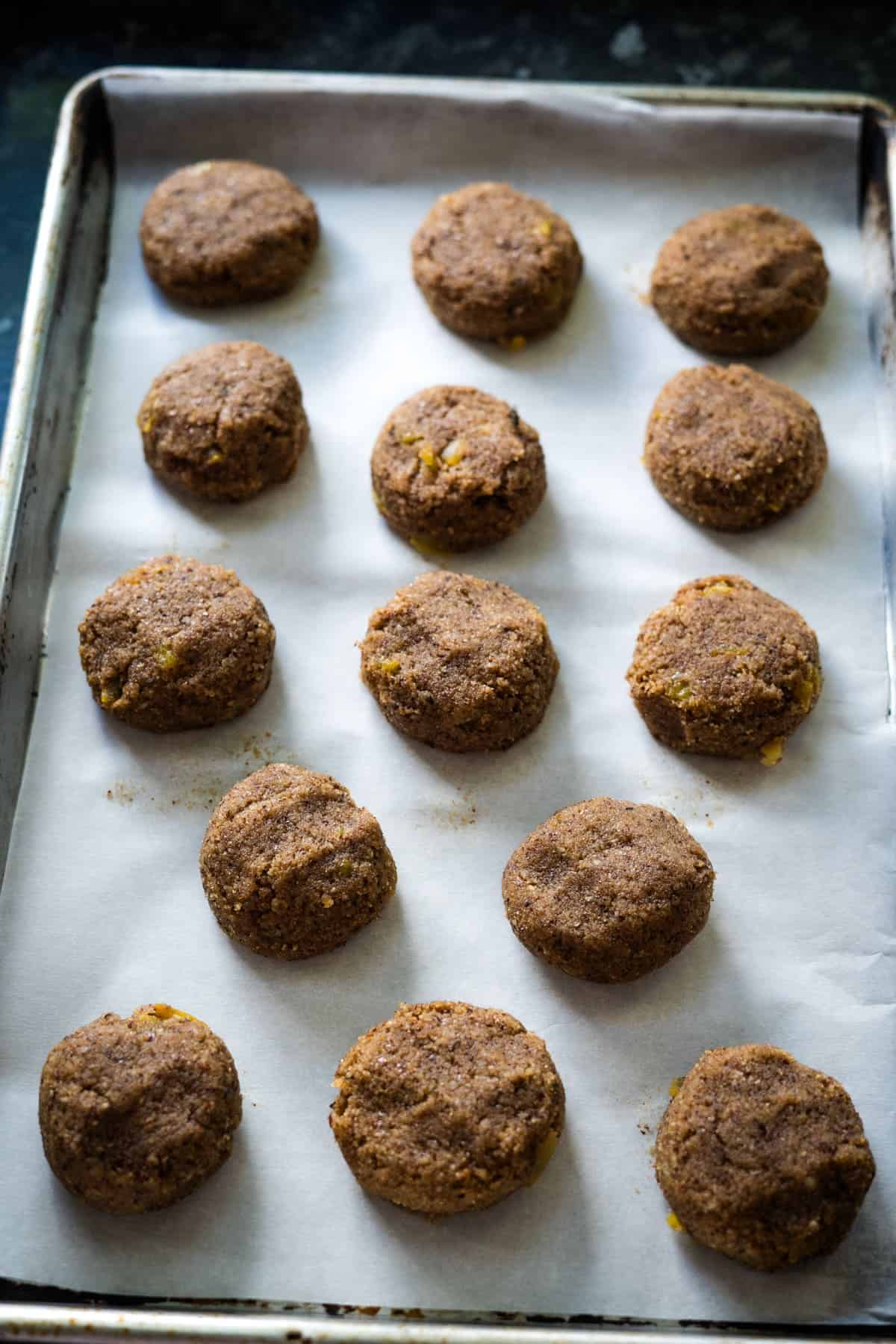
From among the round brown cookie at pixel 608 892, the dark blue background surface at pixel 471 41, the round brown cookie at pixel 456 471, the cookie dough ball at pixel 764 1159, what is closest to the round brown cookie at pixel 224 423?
the round brown cookie at pixel 456 471

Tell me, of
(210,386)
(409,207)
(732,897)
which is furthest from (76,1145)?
(409,207)

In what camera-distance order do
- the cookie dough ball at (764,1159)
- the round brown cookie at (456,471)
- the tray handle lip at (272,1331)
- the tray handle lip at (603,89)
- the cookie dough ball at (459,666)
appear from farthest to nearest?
the tray handle lip at (603,89) → the round brown cookie at (456,471) → the cookie dough ball at (459,666) → the cookie dough ball at (764,1159) → the tray handle lip at (272,1331)

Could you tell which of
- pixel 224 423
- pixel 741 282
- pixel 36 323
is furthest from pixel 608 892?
pixel 36 323

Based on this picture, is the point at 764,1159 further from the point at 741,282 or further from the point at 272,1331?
the point at 741,282

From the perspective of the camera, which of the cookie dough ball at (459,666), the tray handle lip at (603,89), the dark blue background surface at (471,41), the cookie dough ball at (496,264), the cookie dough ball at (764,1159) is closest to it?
the cookie dough ball at (764,1159)

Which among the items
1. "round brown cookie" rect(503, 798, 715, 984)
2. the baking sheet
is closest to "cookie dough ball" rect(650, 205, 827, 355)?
the baking sheet

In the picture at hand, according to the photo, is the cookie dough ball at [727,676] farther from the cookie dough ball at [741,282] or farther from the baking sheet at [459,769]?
the cookie dough ball at [741,282]
